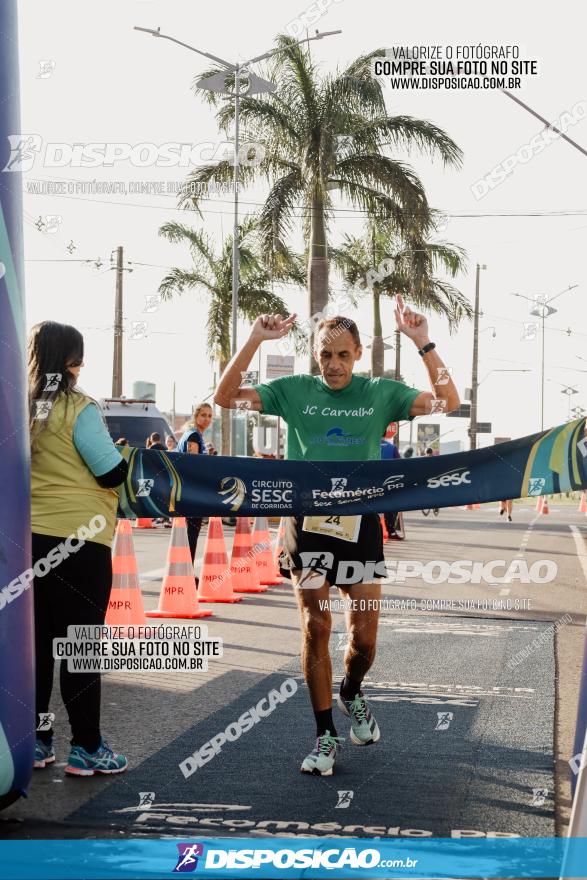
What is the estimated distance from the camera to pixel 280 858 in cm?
421

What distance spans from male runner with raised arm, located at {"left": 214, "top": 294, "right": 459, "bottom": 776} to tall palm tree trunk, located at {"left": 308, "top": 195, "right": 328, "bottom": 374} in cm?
2102

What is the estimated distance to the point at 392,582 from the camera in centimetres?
1435

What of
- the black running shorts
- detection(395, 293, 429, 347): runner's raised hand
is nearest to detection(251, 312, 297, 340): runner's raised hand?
detection(395, 293, 429, 347): runner's raised hand

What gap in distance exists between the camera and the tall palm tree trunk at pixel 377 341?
39.8m

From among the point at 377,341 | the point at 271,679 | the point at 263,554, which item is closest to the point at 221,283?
the point at 377,341

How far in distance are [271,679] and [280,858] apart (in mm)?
3620

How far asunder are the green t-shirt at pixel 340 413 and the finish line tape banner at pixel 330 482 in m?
0.09

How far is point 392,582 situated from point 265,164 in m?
15.4

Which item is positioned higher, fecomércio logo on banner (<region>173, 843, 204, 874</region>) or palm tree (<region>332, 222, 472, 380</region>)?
palm tree (<region>332, 222, 472, 380</region>)

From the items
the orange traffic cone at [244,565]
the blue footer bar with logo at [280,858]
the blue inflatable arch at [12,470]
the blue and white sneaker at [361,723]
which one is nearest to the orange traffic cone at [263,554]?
the orange traffic cone at [244,565]

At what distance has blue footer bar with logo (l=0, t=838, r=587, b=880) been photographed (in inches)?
160

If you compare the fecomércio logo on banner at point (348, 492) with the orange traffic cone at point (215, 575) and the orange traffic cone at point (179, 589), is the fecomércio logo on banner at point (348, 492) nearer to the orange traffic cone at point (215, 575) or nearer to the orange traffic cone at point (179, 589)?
the orange traffic cone at point (179, 589)

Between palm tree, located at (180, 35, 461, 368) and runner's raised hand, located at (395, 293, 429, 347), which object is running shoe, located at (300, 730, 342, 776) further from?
palm tree, located at (180, 35, 461, 368)

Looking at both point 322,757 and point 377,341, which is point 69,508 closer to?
point 322,757
